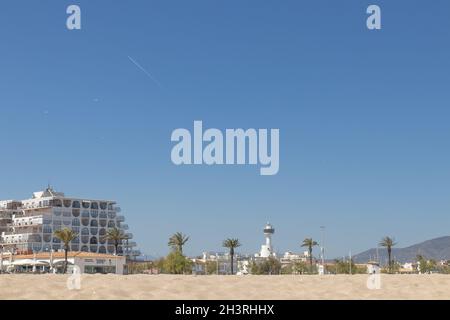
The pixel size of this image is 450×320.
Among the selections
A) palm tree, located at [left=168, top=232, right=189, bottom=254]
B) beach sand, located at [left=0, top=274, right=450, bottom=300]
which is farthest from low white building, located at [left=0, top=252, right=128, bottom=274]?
beach sand, located at [left=0, top=274, right=450, bottom=300]

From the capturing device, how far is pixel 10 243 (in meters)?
143

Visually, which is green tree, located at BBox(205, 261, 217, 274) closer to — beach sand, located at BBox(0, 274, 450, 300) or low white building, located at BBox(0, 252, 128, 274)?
low white building, located at BBox(0, 252, 128, 274)

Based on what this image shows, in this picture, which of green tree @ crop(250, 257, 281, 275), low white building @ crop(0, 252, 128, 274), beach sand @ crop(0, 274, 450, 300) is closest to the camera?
beach sand @ crop(0, 274, 450, 300)

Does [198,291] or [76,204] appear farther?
[76,204]

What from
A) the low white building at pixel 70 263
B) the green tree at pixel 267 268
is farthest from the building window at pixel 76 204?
the green tree at pixel 267 268

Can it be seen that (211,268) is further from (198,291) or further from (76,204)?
(198,291)

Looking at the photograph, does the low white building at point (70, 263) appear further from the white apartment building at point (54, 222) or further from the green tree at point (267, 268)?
the green tree at point (267, 268)

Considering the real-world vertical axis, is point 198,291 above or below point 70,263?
above

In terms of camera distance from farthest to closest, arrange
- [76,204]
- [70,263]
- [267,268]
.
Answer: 1. [76,204]
2. [267,268]
3. [70,263]

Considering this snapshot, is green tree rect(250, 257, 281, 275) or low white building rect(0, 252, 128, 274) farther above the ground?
low white building rect(0, 252, 128, 274)

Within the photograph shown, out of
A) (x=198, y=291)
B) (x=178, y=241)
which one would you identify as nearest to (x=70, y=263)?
(x=178, y=241)

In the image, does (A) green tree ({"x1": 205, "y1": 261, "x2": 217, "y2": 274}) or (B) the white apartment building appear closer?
(B) the white apartment building
